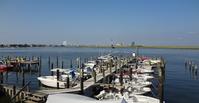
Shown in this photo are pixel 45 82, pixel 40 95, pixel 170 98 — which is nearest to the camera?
pixel 40 95

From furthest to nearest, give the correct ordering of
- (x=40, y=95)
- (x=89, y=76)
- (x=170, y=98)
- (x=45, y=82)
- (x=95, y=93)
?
(x=89, y=76), (x=45, y=82), (x=170, y=98), (x=95, y=93), (x=40, y=95)

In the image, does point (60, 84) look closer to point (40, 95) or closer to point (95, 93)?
point (95, 93)

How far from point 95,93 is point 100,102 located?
59.3 ft

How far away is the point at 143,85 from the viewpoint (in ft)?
131

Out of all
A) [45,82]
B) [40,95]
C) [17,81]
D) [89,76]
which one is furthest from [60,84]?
[17,81]

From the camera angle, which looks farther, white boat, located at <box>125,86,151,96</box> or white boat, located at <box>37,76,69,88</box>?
white boat, located at <box>37,76,69,88</box>

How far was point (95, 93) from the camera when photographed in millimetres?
37375

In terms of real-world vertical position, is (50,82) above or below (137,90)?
below

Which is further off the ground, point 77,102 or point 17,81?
point 77,102

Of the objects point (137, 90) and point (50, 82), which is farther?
point (50, 82)

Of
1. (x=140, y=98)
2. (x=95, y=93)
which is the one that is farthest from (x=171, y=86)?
(x=140, y=98)

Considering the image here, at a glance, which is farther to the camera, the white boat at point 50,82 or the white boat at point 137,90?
the white boat at point 50,82

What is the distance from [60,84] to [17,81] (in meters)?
17.0

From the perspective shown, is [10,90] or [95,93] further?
[95,93]
